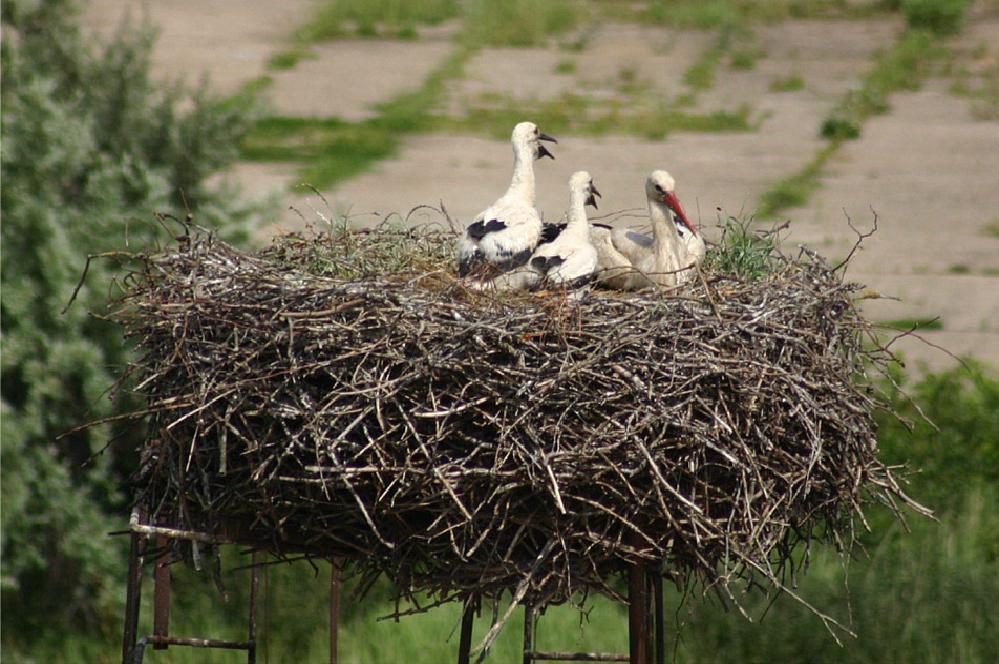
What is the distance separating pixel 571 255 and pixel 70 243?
728 centimetres

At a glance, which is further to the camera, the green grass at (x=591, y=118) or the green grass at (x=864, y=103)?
the green grass at (x=591, y=118)

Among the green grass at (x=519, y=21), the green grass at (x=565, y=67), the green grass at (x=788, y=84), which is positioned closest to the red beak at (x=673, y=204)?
the green grass at (x=788, y=84)

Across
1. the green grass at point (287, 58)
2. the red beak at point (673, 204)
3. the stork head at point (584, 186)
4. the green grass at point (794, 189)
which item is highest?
the green grass at point (287, 58)

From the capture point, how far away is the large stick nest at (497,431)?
5.28 m

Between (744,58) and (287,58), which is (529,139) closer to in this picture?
(744,58)

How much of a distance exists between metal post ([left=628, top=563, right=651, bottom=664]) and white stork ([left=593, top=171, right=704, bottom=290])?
1128 millimetres

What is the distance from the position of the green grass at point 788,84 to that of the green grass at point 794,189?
11.5ft

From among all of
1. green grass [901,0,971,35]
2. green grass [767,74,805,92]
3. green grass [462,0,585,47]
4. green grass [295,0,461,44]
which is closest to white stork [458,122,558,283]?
green grass [767,74,805,92]

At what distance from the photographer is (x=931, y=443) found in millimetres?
11414

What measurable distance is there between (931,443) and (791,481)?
20.5 ft

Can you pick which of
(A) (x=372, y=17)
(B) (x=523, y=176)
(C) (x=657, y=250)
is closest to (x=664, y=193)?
(C) (x=657, y=250)

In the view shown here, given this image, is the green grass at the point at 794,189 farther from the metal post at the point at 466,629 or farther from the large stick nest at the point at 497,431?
the large stick nest at the point at 497,431

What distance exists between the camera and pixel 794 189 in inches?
790

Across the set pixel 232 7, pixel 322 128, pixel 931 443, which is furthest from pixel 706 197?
pixel 232 7
